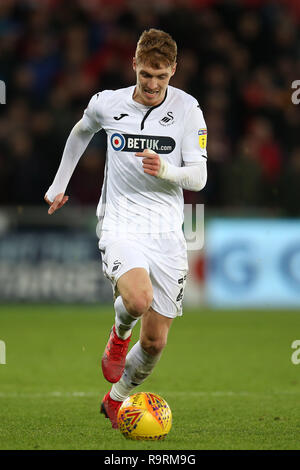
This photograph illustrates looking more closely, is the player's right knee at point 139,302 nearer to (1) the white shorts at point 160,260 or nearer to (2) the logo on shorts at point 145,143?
(1) the white shorts at point 160,260

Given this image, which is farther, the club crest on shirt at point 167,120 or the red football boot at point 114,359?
the club crest on shirt at point 167,120

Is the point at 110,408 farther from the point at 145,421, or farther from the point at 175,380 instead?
the point at 175,380

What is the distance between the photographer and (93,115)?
20.9ft

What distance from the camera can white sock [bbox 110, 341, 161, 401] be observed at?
6164mm

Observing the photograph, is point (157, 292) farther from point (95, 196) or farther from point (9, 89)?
point (9, 89)

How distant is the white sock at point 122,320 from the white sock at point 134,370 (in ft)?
0.77

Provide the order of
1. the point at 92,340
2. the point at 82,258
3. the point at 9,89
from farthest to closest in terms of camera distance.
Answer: the point at 9,89, the point at 82,258, the point at 92,340

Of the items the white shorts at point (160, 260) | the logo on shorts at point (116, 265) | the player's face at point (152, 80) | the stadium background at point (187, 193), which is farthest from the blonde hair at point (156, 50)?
the stadium background at point (187, 193)

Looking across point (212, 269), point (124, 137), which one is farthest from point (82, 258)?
point (124, 137)

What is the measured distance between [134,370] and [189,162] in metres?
1.38

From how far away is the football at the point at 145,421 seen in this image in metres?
5.65

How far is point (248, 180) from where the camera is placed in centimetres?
1318

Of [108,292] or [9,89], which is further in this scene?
[9,89]
